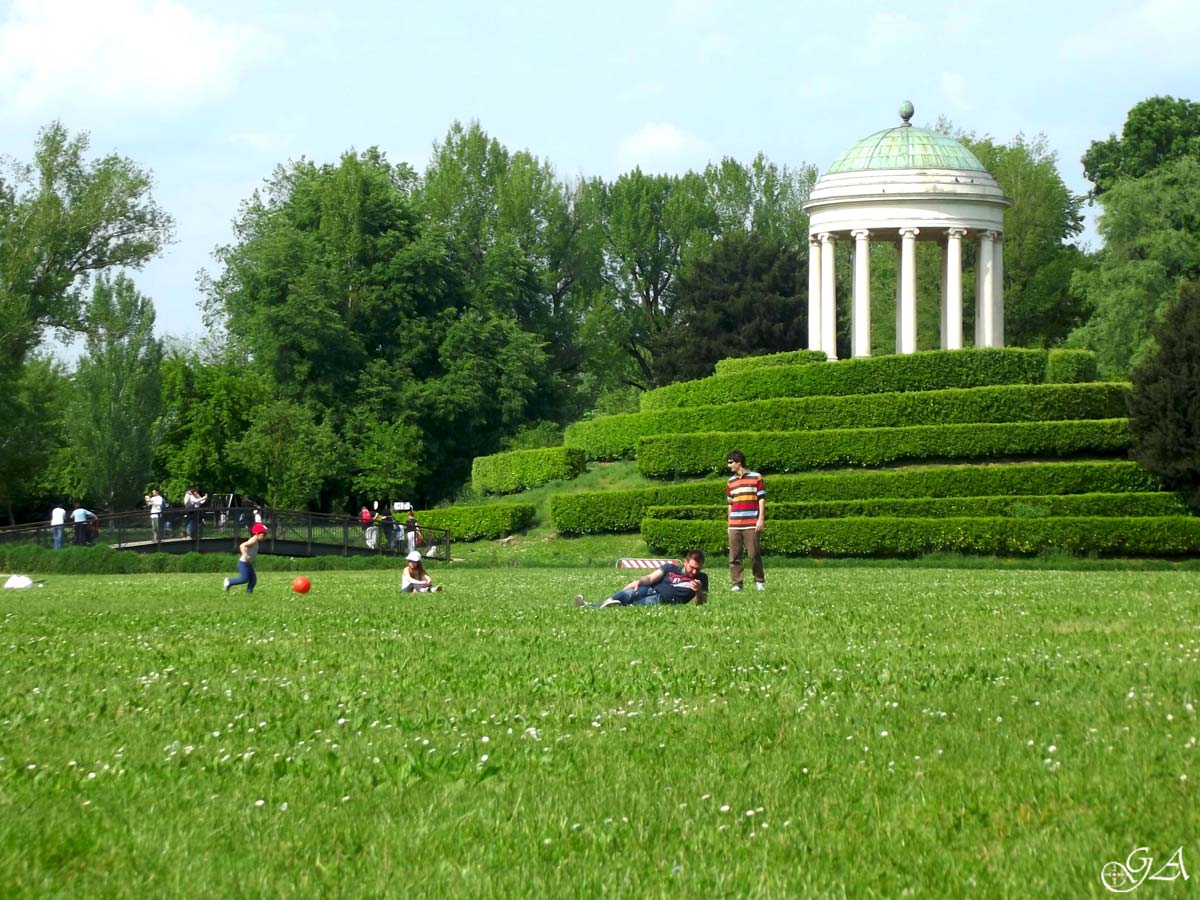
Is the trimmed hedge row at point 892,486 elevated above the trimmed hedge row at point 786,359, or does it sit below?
below

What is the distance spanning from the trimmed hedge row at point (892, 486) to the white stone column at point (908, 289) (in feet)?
51.2

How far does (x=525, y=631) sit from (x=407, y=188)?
7600 cm

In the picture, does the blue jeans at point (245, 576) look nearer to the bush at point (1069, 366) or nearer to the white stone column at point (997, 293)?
the bush at point (1069, 366)

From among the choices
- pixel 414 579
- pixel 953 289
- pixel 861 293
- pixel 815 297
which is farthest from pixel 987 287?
pixel 414 579

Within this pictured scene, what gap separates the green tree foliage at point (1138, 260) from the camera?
197 feet

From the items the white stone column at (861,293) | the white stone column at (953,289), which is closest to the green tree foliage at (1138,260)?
the white stone column at (953,289)

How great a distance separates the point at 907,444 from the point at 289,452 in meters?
28.5

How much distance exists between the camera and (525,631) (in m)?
15.1

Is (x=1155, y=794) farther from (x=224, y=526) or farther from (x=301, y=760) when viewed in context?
(x=224, y=526)

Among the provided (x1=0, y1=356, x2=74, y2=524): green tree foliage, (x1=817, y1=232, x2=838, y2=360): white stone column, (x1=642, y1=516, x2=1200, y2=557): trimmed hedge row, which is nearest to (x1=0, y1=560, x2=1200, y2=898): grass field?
(x1=642, y1=516, x2=1200, y2=557): trimmed hedge row

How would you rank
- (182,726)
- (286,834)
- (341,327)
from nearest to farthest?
(286,834) < (182,726) < (341,327)

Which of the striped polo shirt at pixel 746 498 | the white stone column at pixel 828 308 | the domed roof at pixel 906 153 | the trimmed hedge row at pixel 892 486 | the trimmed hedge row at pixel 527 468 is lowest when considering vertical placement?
the striped polo shirt at pixel 746 498

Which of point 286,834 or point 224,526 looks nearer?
point 286,834

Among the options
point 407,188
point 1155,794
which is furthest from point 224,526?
point 1155,794
